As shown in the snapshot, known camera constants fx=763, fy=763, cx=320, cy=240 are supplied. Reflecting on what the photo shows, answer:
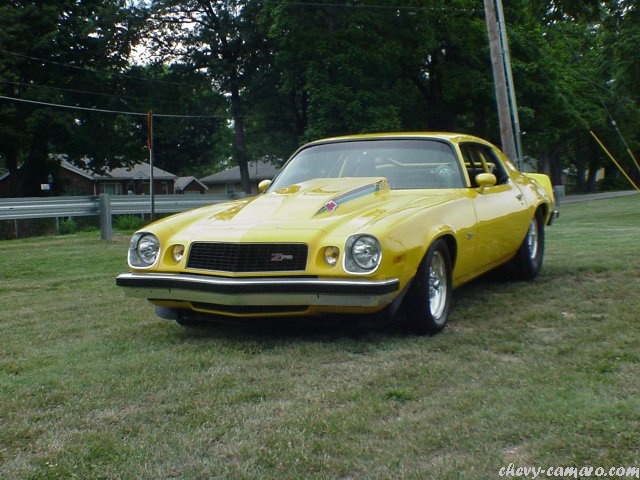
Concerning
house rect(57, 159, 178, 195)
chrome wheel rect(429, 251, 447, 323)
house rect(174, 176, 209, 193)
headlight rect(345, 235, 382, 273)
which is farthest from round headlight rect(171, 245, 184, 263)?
house rect(174, 176, 209, 193)

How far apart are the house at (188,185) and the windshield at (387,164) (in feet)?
195

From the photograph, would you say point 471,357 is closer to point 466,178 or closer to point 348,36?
point 466,178

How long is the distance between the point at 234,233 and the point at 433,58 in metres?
32.4

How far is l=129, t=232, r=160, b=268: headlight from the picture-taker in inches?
205

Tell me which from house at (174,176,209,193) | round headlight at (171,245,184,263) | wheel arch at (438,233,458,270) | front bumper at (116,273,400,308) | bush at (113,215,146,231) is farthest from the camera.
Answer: house at (174,176,209,193)

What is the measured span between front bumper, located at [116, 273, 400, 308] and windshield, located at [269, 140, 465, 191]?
164 cm

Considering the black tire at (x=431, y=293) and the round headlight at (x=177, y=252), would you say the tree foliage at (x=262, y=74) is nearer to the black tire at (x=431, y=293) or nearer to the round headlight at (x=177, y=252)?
the black tire at (x=431, y=293)

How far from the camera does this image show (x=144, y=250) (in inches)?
207

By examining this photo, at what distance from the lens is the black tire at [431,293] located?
4906 mm

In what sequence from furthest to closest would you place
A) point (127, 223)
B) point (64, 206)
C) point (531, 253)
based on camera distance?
point (127, 223)
point (64, 206)
point (531, 253)

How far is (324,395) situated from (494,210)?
10.1 feet

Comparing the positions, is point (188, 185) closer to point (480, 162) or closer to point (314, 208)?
point (480, 162)

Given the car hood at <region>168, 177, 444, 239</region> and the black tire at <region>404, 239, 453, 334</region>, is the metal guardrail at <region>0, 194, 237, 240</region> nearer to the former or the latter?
the car hood at <region>168, 177, 444, 239</region>

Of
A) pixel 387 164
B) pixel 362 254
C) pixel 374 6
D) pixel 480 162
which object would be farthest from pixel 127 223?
pixel 374 6
